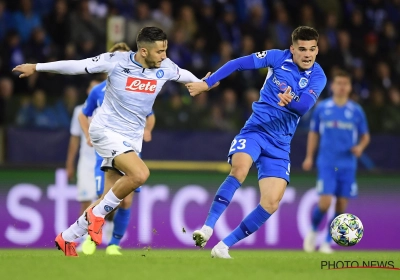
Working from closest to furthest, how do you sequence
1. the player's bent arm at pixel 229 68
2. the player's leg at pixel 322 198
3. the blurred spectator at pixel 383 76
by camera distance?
the player's bent arm at pixel 229 68 < the player's leg at pixel 322 198 < the blurred spectator at pixel 383 76

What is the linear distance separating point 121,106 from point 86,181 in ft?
12.0

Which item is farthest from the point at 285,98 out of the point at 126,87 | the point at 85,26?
the point at 85,26

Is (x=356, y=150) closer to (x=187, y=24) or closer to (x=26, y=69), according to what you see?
(x=187, y=24)

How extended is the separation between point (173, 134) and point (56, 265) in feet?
23.3

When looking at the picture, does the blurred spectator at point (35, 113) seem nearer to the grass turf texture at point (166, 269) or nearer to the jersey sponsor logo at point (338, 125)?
the jersey sponsor logo at point (338, 125)

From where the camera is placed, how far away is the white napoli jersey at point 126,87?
866 centimetres

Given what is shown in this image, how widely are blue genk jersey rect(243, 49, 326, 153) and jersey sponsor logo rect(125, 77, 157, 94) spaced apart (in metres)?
1.05

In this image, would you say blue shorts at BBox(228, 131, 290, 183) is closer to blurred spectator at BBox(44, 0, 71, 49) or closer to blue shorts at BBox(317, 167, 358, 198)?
blue shorts at BBox(317, 167, 358, 198)

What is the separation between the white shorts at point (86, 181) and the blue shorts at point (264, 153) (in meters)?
3.79

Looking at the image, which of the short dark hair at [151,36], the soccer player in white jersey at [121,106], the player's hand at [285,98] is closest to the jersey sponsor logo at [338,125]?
the soccer player in white jersey at [121,106]

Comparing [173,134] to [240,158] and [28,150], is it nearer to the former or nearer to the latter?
[28,150]

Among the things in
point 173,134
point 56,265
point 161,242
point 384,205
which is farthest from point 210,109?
point 56,265

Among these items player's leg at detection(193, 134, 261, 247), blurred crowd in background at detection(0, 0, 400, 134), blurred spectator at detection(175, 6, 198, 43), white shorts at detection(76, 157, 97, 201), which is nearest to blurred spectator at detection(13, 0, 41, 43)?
blurred crowd in background at detection(0, 0, 400, 134)

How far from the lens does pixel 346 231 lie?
9.27 m
